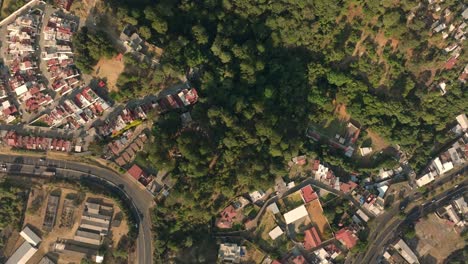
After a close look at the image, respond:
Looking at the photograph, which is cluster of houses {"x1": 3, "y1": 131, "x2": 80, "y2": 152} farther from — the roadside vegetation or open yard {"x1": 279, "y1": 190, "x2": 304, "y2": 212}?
open yard {"x1": 279, "y1": 190, "x2": 304, "y2": 212}

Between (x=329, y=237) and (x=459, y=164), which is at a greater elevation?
(x=459, y=164)

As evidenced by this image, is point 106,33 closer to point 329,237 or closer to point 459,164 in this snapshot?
point 329,237

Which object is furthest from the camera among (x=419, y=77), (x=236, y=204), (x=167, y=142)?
(x=419, y=77)

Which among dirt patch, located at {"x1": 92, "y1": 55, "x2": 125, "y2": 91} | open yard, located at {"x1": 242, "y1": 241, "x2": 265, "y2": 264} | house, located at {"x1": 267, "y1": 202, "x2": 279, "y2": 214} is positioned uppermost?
dirt patch, located at {"x1": 92, "y1": 55, "x2": 125, "y2": 91}

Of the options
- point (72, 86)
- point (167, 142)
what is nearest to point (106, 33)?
point (72, 86)

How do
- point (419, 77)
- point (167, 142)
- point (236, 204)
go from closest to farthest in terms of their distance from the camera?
point (167, 142) < point (236, 204) < point (419, 77)

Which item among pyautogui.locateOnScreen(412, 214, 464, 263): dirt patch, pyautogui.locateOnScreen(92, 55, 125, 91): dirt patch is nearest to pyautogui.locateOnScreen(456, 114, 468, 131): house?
pyautogui.locateOnScreen(412, 214, 464, 263): dirt patch

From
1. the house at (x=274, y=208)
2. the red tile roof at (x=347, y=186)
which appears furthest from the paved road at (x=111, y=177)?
the red tile roof at (x=347, y=186)

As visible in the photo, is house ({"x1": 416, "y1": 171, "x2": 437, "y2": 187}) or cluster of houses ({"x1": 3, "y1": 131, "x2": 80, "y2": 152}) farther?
house ({"x1": 416, "y1": 171, "x2": 437, "y2": 187})

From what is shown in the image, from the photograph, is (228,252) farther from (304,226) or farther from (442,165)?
(442,165)
